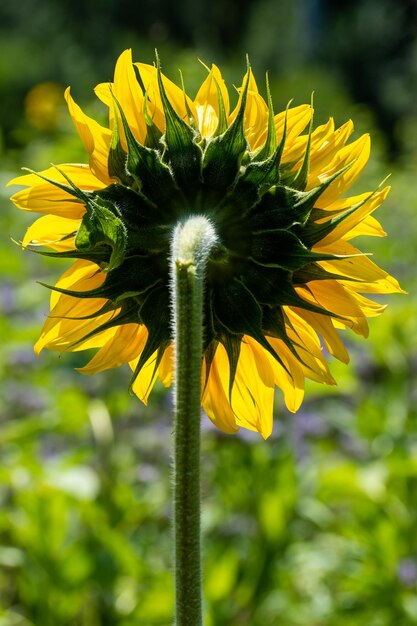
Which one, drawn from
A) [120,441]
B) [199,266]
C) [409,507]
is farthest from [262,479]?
[199,266]

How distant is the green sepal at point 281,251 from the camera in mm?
909

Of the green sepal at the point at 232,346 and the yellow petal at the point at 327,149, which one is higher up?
the yellow petal at the point at 327,149

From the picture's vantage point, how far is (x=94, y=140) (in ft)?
3.34

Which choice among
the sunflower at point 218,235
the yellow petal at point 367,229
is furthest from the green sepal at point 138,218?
the yellow petal at point 367,229

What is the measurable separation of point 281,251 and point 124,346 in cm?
22

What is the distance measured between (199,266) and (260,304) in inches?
5.5

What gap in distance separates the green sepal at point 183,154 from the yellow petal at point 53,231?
0.46 ft

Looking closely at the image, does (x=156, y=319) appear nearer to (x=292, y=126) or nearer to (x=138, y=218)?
(x=138, y=218)

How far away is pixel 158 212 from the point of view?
0.95 m

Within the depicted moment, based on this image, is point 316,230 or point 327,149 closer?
point 316,230

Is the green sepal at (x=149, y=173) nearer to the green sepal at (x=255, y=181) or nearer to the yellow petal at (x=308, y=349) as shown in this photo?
the green sepal at (x=255, y=181)

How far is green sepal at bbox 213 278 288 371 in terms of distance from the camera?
91cm

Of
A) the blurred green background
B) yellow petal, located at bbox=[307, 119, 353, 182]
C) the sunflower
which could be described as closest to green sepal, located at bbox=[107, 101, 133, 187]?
the sunflower

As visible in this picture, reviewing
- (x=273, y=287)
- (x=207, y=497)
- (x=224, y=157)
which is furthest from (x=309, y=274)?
(x=207, y=497)
